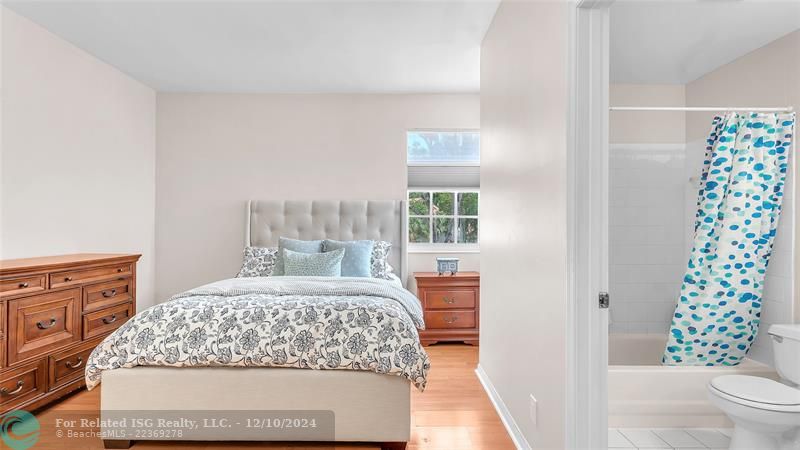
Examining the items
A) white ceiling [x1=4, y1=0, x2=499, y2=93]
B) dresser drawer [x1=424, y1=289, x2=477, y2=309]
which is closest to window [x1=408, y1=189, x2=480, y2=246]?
dresser drawer [x1=424, y1=289, x2=477, y2=309]

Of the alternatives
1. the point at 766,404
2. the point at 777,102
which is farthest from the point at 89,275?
the point at 777,102

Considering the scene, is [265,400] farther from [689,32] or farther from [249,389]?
[689,32]

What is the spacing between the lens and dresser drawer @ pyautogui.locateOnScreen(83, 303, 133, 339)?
3.22m

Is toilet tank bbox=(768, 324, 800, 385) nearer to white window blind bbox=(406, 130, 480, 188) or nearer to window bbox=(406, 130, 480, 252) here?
window bbox=(406, 130, 480, 252)

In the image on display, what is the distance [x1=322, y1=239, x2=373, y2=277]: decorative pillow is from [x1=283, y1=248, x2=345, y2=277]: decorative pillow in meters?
0.09

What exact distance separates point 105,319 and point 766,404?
3.90 m

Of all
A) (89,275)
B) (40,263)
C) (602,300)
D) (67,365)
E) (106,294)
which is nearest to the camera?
(602,300)

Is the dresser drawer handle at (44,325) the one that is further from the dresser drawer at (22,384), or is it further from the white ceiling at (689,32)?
the white ceiling at (689,32)

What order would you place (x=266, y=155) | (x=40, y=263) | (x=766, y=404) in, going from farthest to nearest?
(x=266, y=155) < (x=40, y=263) < (x=766, y=404)

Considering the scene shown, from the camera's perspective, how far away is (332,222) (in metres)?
4.70

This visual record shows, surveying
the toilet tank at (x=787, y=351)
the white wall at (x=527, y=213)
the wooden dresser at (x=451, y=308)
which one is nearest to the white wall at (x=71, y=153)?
the wooden dresser at (x=451, y=308)

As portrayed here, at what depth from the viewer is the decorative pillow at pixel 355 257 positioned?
397cm

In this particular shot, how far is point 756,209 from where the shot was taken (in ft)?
9.28

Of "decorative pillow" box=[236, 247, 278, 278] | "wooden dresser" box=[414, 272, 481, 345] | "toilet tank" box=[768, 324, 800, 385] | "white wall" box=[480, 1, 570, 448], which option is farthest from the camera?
"wooden dresser" box=[414, 272, 481, 345]
